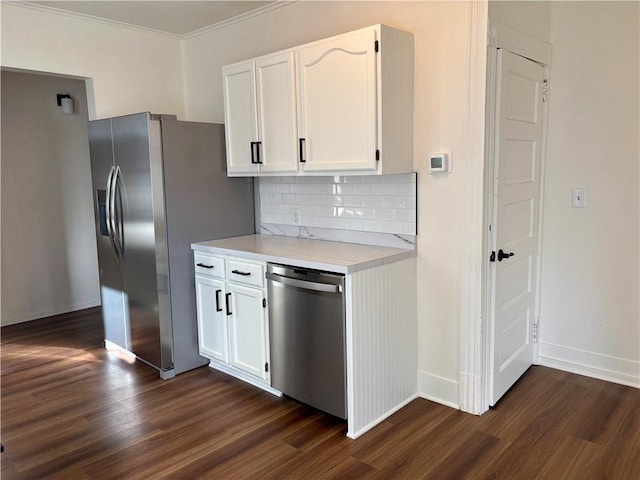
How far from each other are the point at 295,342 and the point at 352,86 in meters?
1.44

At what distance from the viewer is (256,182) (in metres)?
3.83

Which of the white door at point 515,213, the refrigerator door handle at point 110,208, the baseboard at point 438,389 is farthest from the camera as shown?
the refrigerator door handle at point 110,208

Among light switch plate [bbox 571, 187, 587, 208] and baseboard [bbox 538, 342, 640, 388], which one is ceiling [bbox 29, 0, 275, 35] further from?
baseboard [bbox 538, 342, 640, 388]

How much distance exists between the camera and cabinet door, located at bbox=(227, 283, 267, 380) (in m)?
3.03

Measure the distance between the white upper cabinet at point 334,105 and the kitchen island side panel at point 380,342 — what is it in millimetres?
611

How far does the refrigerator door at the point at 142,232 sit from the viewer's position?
3.25 metres

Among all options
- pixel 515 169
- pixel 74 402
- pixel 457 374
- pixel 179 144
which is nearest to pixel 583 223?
Answer: pixel 515 169

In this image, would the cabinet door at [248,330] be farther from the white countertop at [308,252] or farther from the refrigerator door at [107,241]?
the refrigerator door at [107,241]

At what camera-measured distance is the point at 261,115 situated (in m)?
3.20

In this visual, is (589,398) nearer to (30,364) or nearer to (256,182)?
(256,182)

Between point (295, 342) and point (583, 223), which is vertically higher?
point (583, 223)

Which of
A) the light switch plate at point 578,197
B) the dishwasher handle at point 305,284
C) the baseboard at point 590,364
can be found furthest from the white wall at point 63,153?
the baseboard at point 590,364

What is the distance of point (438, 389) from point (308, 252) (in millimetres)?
1111

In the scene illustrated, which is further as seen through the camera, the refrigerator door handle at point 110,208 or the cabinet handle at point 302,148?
the refrigerator door handle at point 110,208
